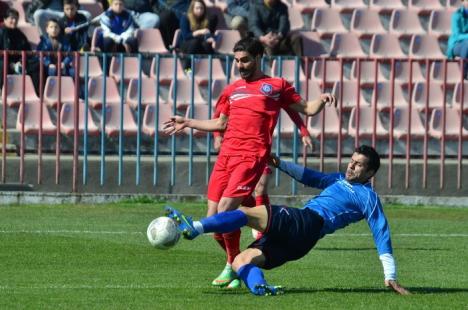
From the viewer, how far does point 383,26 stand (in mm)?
25016

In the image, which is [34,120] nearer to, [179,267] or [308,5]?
[308,5]

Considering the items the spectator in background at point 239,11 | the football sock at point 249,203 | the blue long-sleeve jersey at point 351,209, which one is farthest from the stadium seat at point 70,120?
the blue long-sleeve jersey at point 351,209

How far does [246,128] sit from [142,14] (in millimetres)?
11593

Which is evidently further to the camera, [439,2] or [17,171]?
[439,2]

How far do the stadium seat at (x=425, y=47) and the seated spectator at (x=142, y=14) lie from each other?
4.64 meters

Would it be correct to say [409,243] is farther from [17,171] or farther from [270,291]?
[17,171]

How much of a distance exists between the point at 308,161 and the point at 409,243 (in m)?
5.31

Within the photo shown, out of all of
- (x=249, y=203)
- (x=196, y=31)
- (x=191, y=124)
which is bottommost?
(x=249, y=203)

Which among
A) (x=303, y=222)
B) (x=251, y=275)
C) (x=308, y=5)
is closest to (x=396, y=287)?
(x=303, y=222)

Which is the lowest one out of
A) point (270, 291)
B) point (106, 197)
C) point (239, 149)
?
point (106, 197)

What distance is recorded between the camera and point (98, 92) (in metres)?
21.1

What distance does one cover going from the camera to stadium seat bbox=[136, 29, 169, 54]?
22.9 meters

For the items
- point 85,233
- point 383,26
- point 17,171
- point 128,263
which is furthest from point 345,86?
point 128,263

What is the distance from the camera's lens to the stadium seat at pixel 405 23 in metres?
24.9
